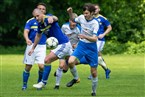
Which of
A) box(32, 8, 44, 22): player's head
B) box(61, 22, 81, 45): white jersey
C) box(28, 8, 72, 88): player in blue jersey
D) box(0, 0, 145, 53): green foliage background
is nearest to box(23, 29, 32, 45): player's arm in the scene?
box(28, 8, 72, 88): player in blue jersey

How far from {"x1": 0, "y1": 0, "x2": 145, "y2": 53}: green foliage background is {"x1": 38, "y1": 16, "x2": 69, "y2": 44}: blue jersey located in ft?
87.8

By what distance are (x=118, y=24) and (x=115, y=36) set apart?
0.91m

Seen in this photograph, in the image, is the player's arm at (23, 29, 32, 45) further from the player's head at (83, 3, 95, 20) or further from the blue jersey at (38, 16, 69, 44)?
the player's head at (83, 3, 95, 20)

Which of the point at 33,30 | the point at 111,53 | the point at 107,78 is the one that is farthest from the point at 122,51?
the point at 33,30

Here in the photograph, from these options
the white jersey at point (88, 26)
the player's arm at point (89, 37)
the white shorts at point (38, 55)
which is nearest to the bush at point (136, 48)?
the white shorts at point (38, 55)

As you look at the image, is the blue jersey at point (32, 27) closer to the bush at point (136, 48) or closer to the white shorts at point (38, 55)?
the white shorts at point (38, 55)

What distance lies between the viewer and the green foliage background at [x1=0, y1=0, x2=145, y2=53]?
43.3 metres

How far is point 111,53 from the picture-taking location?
3888 centimetres

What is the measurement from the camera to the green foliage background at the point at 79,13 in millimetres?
43344

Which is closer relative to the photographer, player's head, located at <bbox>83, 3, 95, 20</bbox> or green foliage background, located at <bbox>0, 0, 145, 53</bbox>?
player's head, located at <bbox>83, 3, 95, 20</bbox>

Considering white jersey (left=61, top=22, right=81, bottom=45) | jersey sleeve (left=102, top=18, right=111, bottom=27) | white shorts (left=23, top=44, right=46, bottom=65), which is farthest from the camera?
jersey sleeve (left=102, top=18, right=111, bottom=27)

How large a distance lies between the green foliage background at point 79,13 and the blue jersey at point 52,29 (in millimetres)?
26769

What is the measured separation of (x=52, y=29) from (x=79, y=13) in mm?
30388

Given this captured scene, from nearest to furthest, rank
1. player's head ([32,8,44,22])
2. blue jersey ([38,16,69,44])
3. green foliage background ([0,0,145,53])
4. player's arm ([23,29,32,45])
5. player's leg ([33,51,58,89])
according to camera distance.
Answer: player's head ([32,8,44,22]) → blue jersey ([38,16,69,44]) → player's leg ([33,51,58,89]) → player's arm ([23,29,32,45]) → green foliage background ([0,0,145,53])
